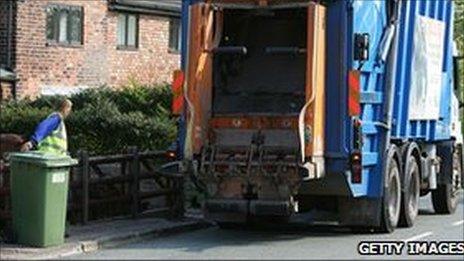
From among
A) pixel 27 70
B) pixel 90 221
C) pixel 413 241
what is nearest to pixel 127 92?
pixel 27 70

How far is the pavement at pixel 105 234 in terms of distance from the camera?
11.4m

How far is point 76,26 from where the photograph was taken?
81.3 feet

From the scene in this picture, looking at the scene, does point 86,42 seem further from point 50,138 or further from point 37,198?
point 37,198

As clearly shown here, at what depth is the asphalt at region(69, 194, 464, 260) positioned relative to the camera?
11766 millimetres

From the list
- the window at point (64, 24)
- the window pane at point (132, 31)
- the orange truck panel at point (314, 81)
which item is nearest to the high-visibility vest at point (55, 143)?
the orange truck panel at point (314, 81)

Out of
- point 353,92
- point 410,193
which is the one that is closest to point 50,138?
point 353,92

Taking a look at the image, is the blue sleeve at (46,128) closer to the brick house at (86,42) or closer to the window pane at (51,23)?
the brick house at (86,42)

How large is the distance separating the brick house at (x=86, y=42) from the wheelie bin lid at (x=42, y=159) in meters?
11.4

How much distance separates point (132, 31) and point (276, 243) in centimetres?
1441

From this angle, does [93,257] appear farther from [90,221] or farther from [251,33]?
[251,33]

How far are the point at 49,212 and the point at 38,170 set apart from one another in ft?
1.54

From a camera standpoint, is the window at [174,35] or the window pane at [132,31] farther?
the window at [174,35]

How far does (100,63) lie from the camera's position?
2539 cm

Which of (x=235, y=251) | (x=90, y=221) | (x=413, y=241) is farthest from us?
(x=90, y=221)
